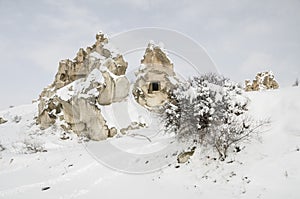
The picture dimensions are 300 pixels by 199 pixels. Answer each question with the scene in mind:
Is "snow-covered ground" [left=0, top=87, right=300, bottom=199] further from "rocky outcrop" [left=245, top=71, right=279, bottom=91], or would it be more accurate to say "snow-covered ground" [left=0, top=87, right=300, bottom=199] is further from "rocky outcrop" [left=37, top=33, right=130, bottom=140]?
"rocky outcrop" [left=245, top=71, right=279, bottom=91]

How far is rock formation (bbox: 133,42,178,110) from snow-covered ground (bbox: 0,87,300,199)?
21.9m

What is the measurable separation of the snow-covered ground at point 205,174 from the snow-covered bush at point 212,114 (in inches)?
28.4

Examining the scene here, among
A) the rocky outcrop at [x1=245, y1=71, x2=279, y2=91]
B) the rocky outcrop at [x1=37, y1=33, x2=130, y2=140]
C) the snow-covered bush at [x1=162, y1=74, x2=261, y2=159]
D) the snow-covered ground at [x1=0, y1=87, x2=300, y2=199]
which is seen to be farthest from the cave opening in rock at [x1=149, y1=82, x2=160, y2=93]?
the snow-covered bush at [x1=162, y1=74, x2=261, y2=159]

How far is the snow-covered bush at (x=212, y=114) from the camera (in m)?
12.4

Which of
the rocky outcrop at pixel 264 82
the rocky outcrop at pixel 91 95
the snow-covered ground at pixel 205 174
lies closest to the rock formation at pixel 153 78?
the rocky outcrop at pixel 91 95

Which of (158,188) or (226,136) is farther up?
(226,136)

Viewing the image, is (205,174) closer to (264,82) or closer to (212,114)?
(212,114)

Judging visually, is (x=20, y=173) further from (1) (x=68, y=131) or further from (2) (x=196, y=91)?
(1) (x=68, y=131)

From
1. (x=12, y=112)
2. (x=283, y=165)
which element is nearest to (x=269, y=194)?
(x=283, y=165)

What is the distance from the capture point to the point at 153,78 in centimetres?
4119

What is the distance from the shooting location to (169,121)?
16594 millimetres

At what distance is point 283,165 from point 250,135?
122 inches

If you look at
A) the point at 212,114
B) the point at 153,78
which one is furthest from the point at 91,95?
the point at 212,114

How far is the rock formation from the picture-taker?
3917 cm
